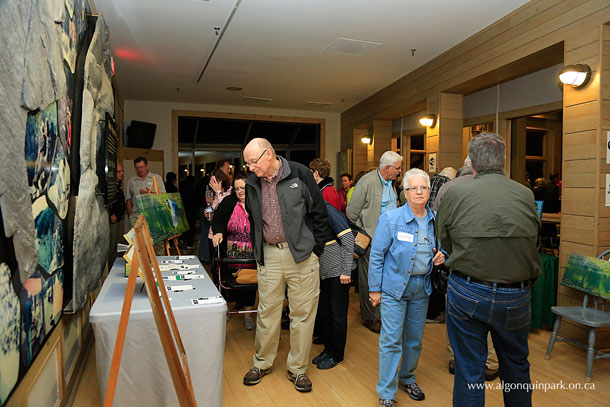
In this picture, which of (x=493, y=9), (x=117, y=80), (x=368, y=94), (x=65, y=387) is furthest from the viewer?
(x=368, y=94)

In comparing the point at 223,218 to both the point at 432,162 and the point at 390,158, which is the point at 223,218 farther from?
the point at 432,162

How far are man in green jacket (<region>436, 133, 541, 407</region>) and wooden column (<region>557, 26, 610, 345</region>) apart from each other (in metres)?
2.33

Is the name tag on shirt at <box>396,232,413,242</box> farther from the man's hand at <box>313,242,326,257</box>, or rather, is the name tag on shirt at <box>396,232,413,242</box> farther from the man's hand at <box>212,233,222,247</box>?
the man's hand at <box>212,233,222,247</box>

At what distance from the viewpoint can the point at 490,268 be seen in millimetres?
1984

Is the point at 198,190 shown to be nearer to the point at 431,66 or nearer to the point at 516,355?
the point at 431,66

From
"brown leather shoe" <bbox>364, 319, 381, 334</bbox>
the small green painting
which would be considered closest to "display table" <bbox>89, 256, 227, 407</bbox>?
"brown leather shoe" <bbox>364, 319, 381, 334</bbox>

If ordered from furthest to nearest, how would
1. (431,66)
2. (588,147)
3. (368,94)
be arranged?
(368,94) → (431,66) → (588,147)

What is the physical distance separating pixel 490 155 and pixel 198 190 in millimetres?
8228

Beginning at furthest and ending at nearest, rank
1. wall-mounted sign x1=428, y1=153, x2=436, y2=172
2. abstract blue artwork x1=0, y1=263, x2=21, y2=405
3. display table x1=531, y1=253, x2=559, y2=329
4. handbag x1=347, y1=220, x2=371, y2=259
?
wall-mounted sign x1=428, y1=153, x2=436, y2=172 < display table x1=531, y1=253, x2=559, y2=329 < handbag x1=347, y1=220, x2=371, y2=259 < abstract blue artwork x1=0, y1=263, x2=21, y2=405

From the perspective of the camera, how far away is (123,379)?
2.11 metres

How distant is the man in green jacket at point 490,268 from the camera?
6.47ft

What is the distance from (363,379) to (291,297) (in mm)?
843

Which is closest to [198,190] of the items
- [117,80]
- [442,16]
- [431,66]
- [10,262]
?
[117,80]

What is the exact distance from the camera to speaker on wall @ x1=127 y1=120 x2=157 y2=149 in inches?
365
